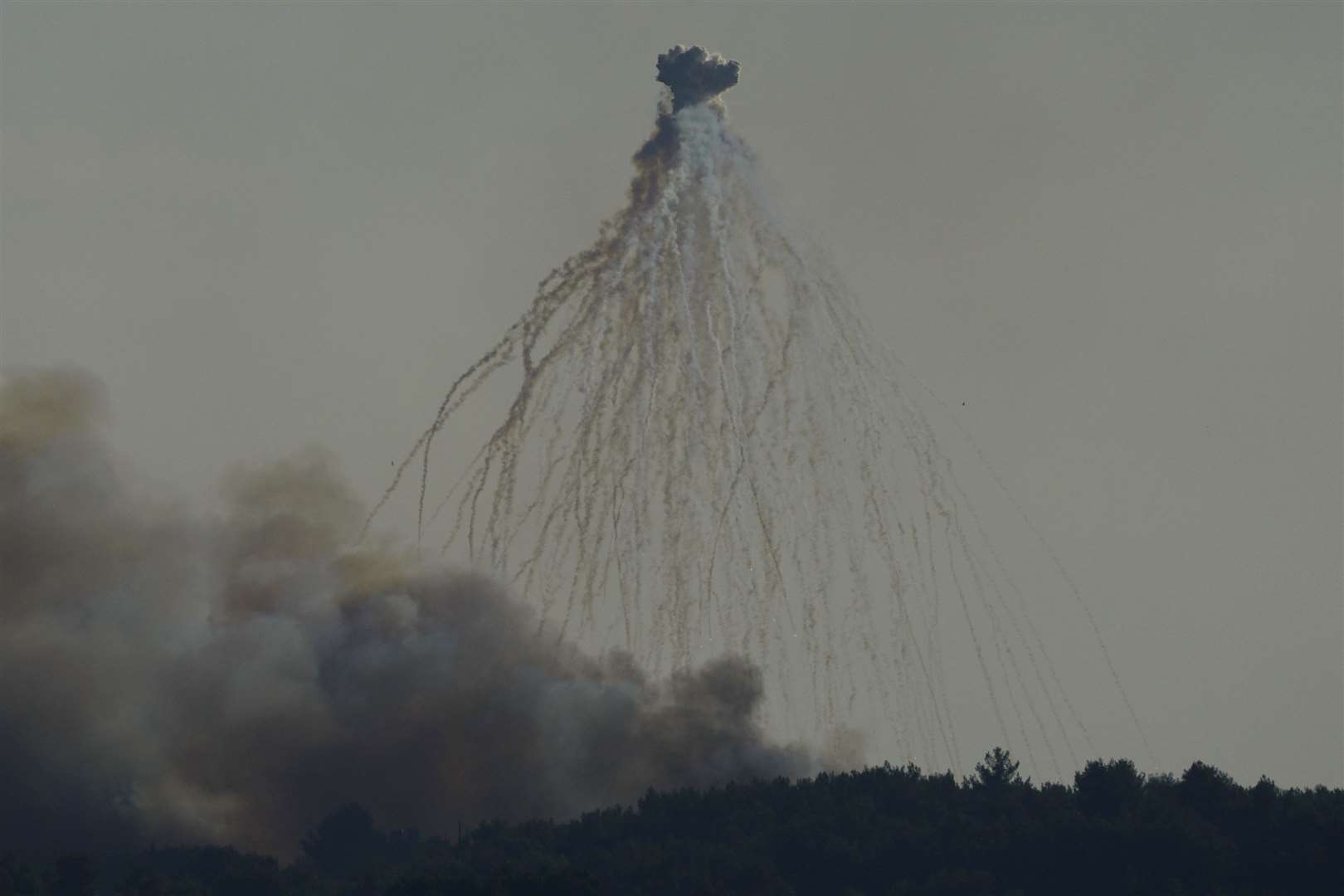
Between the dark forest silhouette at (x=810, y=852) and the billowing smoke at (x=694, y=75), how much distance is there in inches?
1458

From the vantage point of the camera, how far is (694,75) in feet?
439

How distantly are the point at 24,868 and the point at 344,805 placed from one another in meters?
17.9

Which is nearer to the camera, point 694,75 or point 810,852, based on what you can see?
point 694,75

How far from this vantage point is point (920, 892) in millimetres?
151250

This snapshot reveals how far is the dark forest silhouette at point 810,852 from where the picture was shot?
494ft

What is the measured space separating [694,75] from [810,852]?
144ft

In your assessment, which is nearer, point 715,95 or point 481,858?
point 715,95

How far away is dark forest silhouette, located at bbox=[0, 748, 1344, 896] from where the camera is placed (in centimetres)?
15062

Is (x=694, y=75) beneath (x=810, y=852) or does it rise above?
above

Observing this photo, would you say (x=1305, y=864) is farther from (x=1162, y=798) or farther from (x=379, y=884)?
(x=379, y=884)

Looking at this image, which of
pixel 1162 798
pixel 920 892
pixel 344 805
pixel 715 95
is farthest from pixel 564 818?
pixel 715 95

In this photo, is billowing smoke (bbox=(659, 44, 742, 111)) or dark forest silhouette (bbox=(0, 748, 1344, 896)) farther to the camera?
dark forest silhouette (bbox=(0, 748, 1344, 896))

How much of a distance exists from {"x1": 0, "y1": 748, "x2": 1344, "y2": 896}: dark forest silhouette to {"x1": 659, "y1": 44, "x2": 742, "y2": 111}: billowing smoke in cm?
3703

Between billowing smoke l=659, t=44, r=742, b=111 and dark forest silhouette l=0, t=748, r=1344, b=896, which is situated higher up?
Answer: billowing smoke l=659, t=44, r=742, b=111
